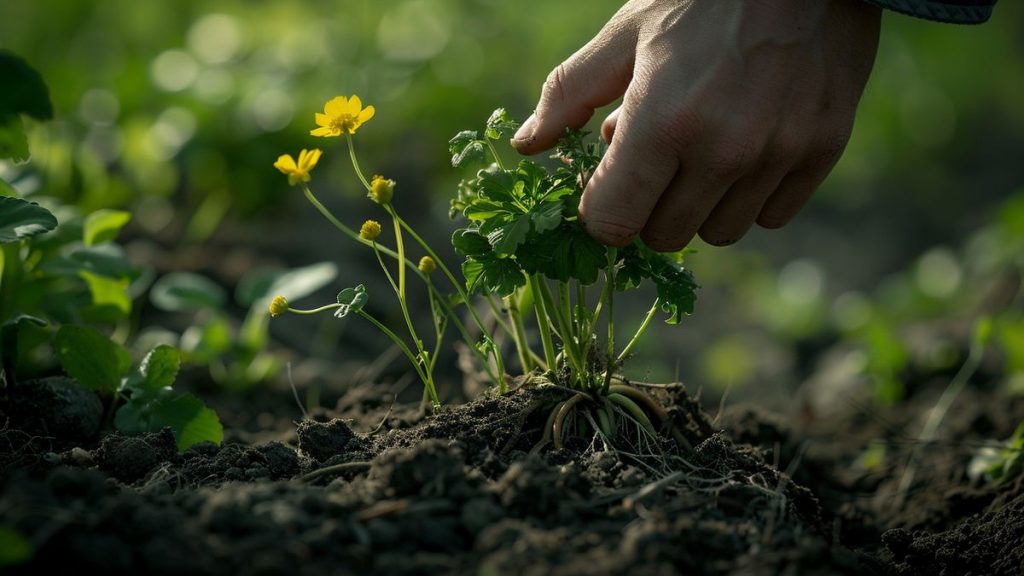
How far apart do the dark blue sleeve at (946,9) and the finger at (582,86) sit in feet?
1.68

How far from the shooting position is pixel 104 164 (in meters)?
4.81

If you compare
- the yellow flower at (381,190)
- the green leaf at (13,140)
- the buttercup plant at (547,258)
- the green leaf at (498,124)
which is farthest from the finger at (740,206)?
the green leaf at (13,140)

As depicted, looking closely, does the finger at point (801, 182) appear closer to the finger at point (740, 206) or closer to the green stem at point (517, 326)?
the finger at point (740, 206)

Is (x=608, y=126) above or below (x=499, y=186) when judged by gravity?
above

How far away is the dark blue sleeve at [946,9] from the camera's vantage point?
2.10 meters

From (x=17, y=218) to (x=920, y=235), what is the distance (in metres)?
5.48

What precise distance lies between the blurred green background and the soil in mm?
1090

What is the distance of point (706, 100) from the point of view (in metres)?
1.95

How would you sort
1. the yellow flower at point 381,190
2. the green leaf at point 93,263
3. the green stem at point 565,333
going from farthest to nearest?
the green leaf at point 93,263, the green stem at point 565,333, the yellow flower at point 381,190

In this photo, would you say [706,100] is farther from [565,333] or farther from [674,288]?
[565,333]

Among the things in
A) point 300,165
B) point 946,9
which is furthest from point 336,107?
point 946,9

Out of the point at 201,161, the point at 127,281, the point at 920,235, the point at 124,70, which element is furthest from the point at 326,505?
the point at 920,235

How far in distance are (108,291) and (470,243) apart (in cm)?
125

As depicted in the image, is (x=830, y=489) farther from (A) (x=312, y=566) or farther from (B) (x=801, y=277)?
(B) (x=801, y=277)
